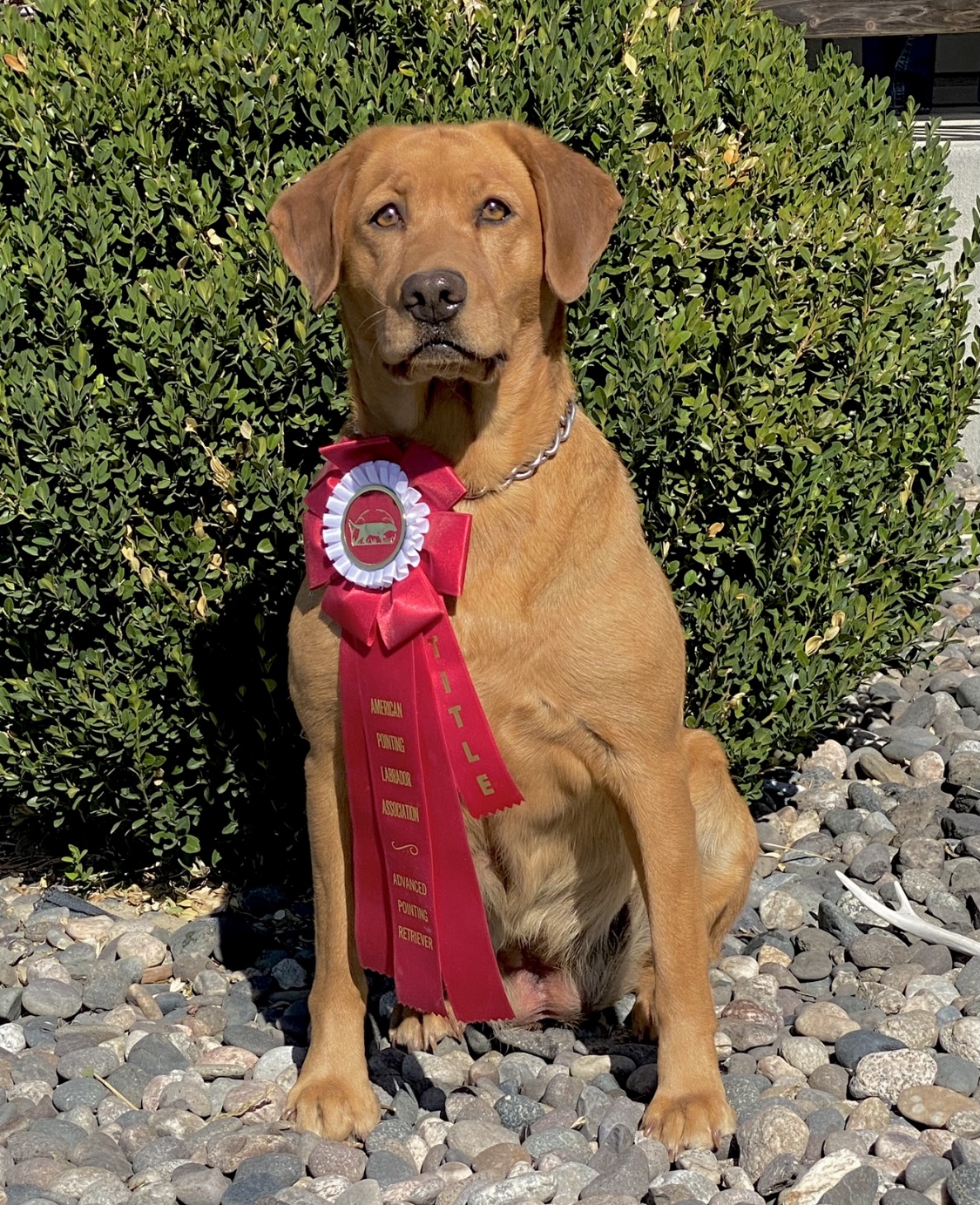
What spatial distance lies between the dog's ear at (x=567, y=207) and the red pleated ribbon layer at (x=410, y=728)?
50 cm

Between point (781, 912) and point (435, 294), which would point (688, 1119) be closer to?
point (781, 912)

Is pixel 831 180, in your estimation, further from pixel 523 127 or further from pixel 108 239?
pixel 108 239

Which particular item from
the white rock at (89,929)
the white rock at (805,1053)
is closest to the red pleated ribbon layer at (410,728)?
the white rock at (805,1053)

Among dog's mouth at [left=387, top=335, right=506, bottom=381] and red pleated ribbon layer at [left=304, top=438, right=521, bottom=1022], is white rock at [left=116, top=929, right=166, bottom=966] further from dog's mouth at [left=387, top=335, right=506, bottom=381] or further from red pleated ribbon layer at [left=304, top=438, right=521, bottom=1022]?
dog's mouth at [left=387, top=335, right=506, bottom=381]

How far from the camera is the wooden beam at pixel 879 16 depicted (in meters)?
7.25

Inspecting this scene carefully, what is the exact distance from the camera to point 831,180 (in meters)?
4.32

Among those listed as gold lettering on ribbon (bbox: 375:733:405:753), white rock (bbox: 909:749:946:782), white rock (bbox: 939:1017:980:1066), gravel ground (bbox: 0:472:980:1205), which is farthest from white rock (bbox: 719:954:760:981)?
white rock (bbox: 909:749:946:782)

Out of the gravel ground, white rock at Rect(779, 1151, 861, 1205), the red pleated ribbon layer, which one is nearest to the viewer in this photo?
white rock at Rect(779, 1151, 861, 1205)

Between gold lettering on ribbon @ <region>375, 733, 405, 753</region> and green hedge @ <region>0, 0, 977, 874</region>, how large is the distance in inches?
39.3

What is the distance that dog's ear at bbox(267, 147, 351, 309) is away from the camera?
3328mm

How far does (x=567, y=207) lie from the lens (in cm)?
328

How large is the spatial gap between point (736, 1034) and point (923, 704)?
236cm

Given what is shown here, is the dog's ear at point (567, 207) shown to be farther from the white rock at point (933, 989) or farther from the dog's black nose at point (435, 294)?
the white rock at point (933, 989)

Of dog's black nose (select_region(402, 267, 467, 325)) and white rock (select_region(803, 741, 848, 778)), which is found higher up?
dog's black nose (select_region(402, 267, 467, 325))
